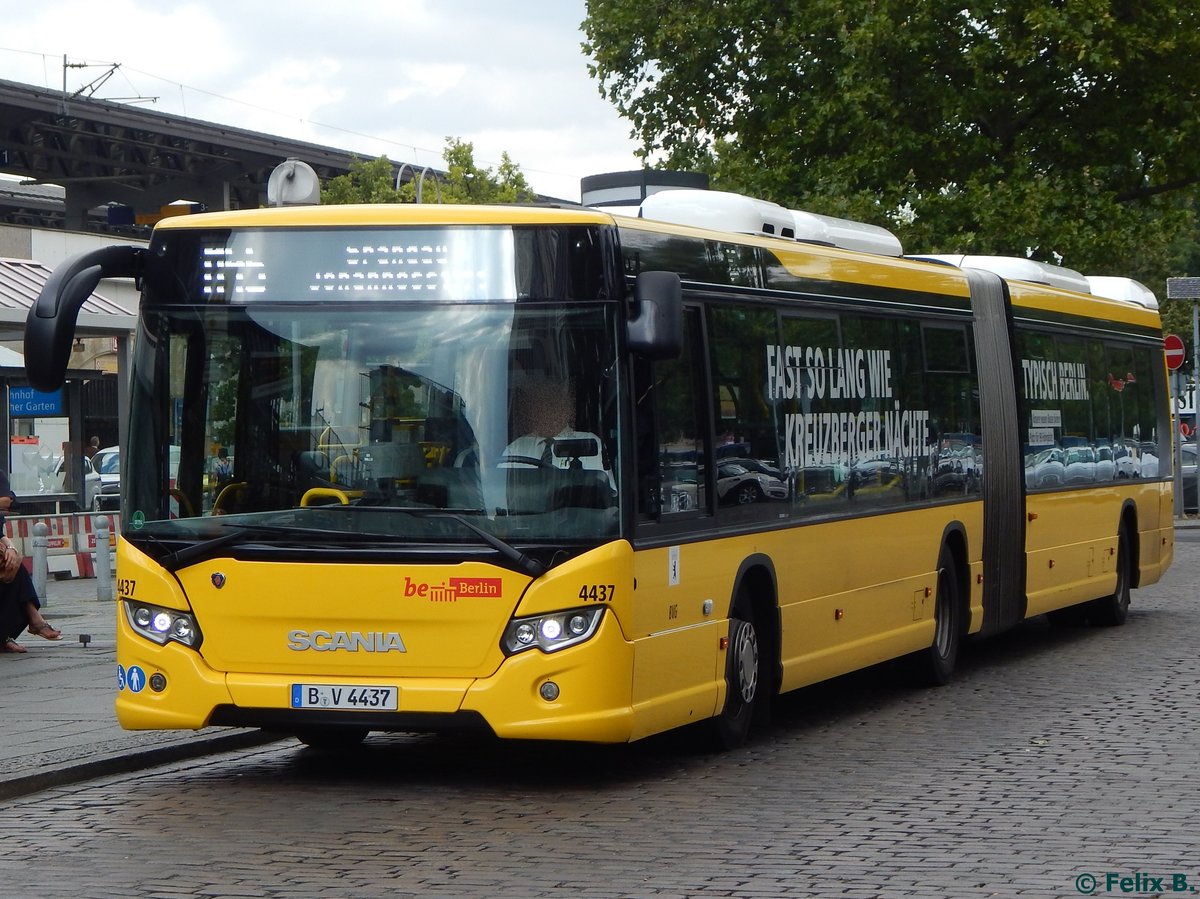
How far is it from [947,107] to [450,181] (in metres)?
24.1

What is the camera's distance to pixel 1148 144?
33.8 metres

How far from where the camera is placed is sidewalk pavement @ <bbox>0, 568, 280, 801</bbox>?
33.1 ft

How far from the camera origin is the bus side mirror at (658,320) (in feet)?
30.6

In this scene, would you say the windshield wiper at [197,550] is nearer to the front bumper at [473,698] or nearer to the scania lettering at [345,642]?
the front bumper at [473,698]

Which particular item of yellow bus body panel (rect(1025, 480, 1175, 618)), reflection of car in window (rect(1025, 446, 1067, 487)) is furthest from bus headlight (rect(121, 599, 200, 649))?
reflection of car in window (rect(1025, 446, 1067, 487))

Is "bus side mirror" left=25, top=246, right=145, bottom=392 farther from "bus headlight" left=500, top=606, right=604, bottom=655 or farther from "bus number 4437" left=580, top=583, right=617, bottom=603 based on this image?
"bus number 4437" left=580, top=583, right=617, bottom=603

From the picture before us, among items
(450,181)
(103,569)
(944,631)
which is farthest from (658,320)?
(450,181)

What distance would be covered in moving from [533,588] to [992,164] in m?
26.6

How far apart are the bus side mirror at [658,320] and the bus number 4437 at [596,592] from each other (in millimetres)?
1067

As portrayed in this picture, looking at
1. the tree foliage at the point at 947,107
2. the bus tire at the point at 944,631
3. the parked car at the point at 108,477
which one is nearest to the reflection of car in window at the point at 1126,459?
the bus tire at the point at 944,631

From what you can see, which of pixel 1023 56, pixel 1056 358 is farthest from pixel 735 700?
pixel 1023 56

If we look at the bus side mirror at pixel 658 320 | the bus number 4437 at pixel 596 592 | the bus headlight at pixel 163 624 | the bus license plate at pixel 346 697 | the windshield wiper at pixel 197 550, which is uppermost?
the bus side mirror at pixel 658 320

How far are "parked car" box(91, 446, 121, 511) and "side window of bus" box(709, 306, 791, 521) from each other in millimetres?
24786

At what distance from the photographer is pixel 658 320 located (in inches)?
367
